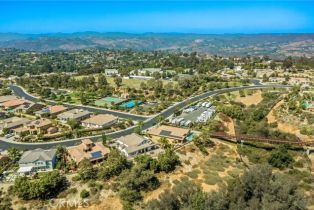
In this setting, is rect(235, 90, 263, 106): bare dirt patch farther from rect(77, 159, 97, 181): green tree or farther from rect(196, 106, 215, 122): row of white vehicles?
rect(77, 159, 97, 181): green tree

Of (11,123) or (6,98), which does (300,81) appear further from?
(6,98)

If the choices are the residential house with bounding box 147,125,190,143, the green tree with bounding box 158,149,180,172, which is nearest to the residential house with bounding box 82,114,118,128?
the residential house with bounding box 147,125,190,143

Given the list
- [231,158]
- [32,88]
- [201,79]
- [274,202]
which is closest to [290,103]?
[231,158]

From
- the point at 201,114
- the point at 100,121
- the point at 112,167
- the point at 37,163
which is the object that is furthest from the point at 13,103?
the point at 112,167

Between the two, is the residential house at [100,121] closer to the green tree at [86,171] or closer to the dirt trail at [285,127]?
the green tree at [86,171]

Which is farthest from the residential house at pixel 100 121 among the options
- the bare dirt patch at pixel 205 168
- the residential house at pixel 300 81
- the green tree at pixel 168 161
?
the residential house at pixel 300 81

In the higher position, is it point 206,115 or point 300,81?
point 300,81
